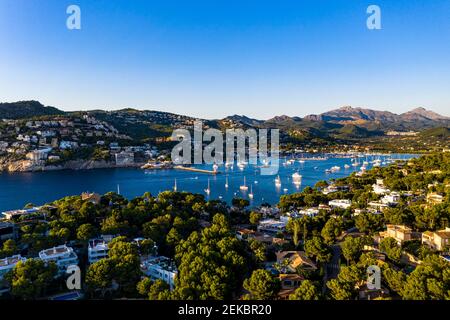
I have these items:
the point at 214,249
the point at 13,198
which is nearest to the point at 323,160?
the point at 13,198

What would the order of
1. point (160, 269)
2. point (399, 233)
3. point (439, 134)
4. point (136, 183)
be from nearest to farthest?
point (160, 269) → point (399, 233) → point (136, 183) → point (439, 134)

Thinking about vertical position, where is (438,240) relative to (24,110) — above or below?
below
